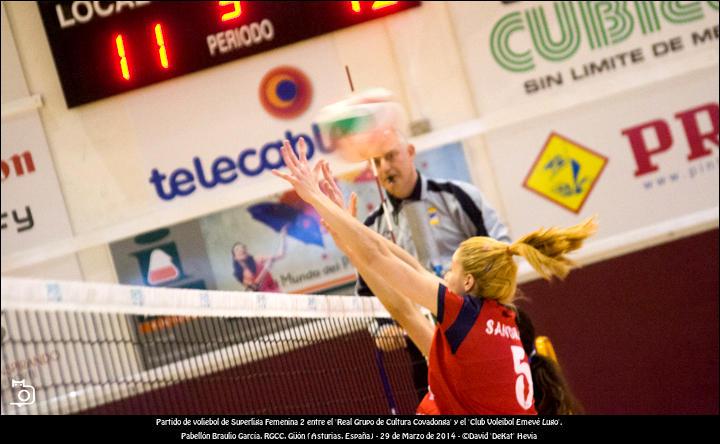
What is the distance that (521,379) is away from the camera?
427 centimetres

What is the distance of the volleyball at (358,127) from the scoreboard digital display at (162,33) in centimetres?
259

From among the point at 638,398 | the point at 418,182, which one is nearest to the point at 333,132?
the point at 418,182

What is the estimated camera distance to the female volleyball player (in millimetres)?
4172

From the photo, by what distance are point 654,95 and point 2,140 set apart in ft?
16.8

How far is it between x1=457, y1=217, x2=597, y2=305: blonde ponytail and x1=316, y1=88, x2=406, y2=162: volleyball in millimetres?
1333

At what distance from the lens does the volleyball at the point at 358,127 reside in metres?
5.48

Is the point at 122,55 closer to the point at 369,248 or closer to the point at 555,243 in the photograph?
the point at 369,248

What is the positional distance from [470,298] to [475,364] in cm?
25

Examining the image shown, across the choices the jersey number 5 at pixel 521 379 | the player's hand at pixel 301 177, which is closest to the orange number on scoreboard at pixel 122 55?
the player's hand at pixel 301 177

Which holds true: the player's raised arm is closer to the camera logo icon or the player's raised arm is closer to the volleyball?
the volleyball

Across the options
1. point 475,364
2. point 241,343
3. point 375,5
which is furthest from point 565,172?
point 475,364

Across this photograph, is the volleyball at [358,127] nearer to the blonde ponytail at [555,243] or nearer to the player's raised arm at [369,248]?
the player's raised arm at [369,248]

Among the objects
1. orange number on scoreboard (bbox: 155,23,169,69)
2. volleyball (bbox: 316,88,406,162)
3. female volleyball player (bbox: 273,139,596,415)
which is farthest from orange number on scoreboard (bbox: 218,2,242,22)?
female volleyball player (bbox: 273,139,596,415)

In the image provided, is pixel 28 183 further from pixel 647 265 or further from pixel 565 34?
pixel 647 265
